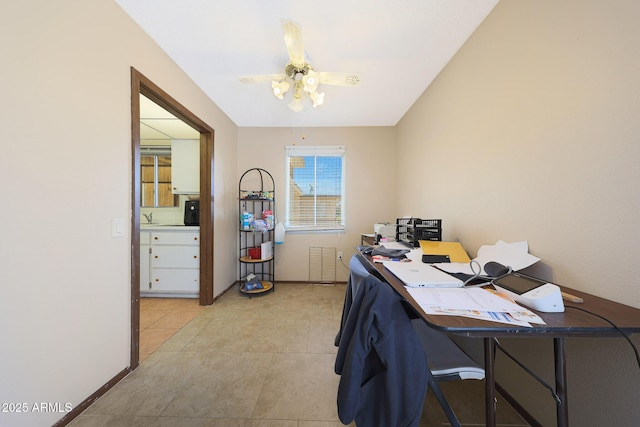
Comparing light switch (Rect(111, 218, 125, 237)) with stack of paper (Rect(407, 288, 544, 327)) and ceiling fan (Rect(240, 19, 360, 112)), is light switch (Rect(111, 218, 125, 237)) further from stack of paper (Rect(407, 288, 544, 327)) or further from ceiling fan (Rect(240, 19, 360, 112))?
stack of paper (Rect(407, 288, 544, 327))

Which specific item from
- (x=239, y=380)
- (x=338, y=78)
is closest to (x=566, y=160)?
(x=338, y=78)

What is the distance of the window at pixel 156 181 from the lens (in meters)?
3.34

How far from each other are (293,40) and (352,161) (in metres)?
1.92

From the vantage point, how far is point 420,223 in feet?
5.71

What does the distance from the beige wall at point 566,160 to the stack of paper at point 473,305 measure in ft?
1.42

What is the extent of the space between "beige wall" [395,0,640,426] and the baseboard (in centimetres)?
243

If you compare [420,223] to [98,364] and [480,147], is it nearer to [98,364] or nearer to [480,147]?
[480,147]

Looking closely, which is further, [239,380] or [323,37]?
[323,37]

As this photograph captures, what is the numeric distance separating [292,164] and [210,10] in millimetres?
1922

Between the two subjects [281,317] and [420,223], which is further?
[281,317]

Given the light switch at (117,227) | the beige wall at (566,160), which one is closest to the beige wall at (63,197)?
the light switch at (117,227)

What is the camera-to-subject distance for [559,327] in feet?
1.91

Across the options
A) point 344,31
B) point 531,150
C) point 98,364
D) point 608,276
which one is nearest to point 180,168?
point 98,364

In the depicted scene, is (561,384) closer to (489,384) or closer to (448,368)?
(489,384)
